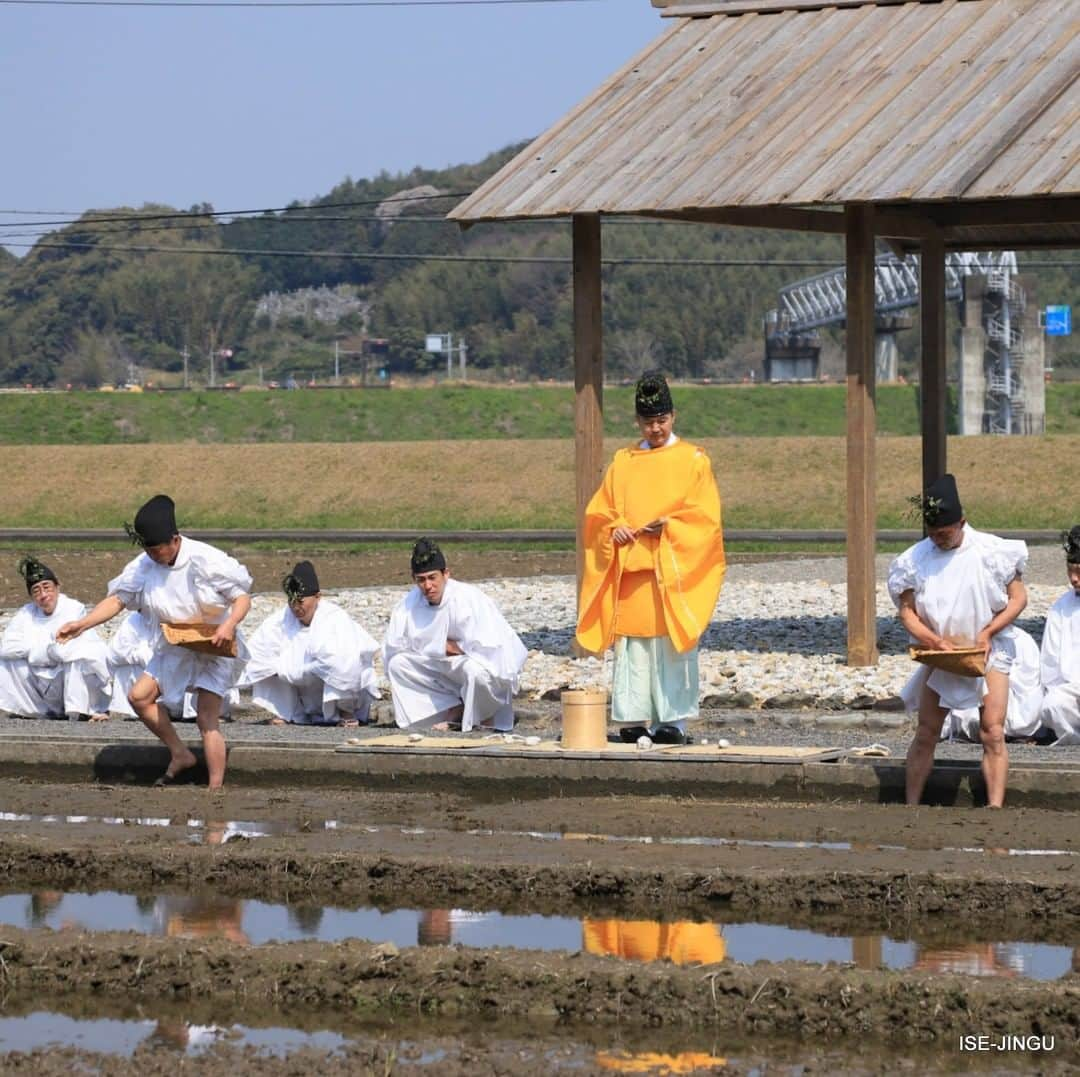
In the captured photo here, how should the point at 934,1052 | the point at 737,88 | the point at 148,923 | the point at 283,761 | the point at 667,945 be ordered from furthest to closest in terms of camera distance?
the point at 737,88, the point at 283,761, the point at 148,923, the point at 667,945, the point at 934,1052

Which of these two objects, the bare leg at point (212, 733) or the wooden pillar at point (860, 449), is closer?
the bare leg at point (212, 733)

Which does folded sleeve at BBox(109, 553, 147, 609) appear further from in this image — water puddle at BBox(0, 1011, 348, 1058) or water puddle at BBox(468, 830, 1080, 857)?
water puddle at BBox(0, 1011, 348, 1058)

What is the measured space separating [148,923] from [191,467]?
44.2 m

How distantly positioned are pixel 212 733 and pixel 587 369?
209 inches

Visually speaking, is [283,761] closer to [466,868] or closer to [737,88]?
[466,868]

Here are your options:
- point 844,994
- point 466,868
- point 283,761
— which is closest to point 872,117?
point 283,761

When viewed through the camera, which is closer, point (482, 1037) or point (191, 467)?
point (482, 1037)

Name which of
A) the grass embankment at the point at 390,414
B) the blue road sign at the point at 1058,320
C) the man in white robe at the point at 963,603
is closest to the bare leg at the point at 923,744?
the man in white robe at the point at 963,603

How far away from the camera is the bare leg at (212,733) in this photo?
10906 millimetres

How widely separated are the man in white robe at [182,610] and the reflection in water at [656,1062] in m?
4.82

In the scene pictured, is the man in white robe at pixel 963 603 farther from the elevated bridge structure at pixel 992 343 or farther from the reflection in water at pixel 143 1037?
the elevated bridge structure at pixel 992 343

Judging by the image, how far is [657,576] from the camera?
1141cm

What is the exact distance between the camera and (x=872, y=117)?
15328mm

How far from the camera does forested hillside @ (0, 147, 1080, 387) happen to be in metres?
119
